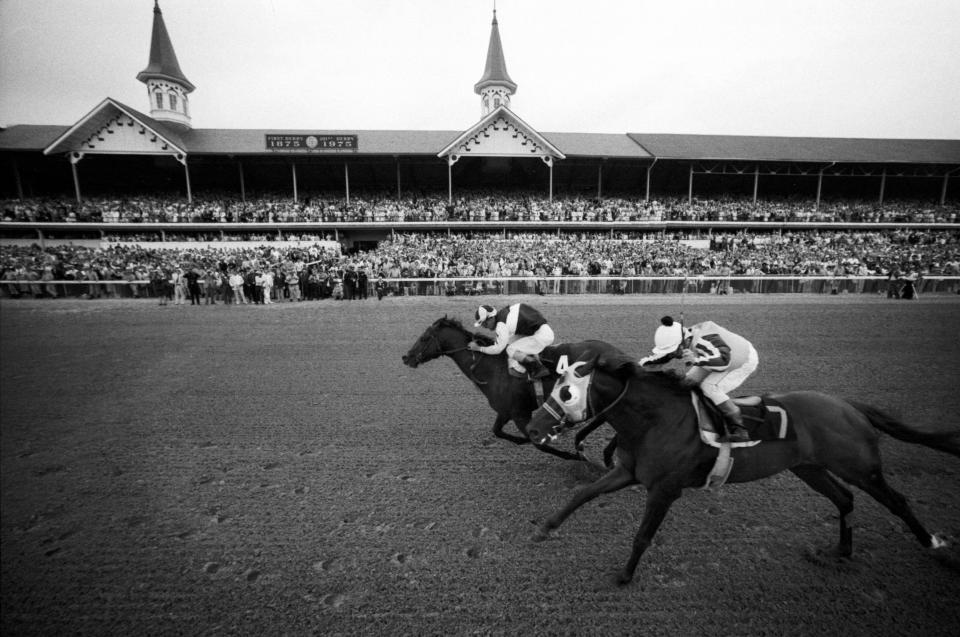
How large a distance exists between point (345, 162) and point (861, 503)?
→ 28350 mm

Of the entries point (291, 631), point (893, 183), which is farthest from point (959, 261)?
point (291, 631)

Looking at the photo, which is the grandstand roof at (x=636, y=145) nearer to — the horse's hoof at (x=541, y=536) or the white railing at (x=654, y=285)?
the white railing at (x=654, y=285)

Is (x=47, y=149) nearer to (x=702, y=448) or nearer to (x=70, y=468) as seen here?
(x=70, y=468)

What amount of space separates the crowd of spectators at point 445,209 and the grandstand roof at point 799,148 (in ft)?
9.44

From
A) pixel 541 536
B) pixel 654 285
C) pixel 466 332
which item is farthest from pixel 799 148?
pixel 541 536

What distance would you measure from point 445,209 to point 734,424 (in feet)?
80.6

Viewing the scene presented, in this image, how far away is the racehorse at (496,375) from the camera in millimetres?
4938

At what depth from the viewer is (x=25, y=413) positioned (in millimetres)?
6086

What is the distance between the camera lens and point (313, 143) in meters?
26.6

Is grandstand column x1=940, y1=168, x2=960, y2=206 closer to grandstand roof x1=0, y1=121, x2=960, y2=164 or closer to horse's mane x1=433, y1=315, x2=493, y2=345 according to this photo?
grandstand roof x1=0, y1=121, x2=960, y2=164

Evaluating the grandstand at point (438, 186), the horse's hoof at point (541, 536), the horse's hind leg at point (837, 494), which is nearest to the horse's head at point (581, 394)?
the horse's hoof at point (541, 536)

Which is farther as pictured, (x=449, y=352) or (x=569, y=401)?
(x=449, y=352)

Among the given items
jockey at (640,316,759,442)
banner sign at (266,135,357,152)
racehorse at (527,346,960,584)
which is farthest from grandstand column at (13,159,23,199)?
jockey at (640,316,759,442)

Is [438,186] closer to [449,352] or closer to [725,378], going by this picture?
[449,352]
